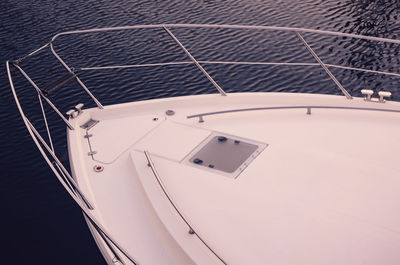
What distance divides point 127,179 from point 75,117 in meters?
1.58

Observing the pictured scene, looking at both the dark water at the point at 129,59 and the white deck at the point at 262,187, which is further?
the dark water at the point at 129,59

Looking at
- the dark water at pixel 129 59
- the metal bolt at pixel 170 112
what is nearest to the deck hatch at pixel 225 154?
the metal bolt at pixel 170 112

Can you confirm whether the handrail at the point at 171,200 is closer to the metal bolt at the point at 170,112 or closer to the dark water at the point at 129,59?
the metal bolt at the point at 170,112

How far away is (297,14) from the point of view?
14.4m

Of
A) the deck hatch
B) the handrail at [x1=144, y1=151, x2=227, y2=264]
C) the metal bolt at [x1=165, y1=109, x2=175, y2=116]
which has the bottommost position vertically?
the handrail at [x1=144, y1=151, x2=227, y2=264]

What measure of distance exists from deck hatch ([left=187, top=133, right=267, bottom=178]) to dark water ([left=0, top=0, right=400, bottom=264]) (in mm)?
3267

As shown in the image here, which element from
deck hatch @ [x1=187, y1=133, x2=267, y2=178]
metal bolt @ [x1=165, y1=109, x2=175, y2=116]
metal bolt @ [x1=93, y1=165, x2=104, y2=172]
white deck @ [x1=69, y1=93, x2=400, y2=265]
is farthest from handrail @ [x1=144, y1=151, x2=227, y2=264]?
metal bolt @ [x1=165, y1=109, x2=175, y2=116]

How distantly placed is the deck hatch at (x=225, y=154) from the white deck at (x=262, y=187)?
0.08m

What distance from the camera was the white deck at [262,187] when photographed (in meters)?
3.59

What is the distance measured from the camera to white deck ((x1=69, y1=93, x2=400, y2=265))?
3.59m

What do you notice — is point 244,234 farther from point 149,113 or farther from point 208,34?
point 208,34

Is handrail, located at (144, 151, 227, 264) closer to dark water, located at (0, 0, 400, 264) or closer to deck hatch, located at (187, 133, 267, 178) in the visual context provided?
deck hatch, located at (187, 133, 267, 178)

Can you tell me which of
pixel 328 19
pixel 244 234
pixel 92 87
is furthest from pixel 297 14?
pixel 244 234

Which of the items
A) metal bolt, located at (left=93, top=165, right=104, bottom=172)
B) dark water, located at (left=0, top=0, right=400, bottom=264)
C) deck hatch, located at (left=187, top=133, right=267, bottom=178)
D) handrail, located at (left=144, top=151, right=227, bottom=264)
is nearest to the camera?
handrail, located at (left=144, top=151, right=227, bottom=264)
